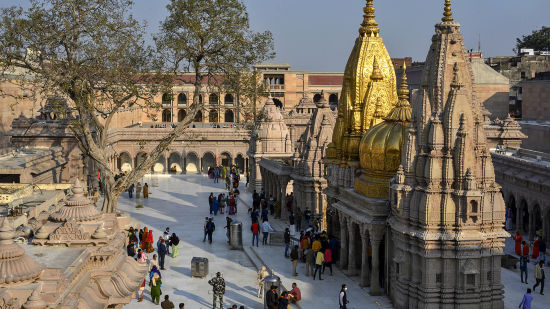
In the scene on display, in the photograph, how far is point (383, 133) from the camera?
23.8m

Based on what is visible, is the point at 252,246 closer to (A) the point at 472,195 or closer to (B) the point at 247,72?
(B) the point at 247,72

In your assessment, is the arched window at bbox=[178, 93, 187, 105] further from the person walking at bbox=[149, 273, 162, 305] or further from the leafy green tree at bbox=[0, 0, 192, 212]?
the person walking at bbox=[149, 273, 162, 305]

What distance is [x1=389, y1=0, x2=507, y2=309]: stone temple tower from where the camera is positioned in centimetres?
2036

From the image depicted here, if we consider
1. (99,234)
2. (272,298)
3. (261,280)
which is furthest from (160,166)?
(99,234)

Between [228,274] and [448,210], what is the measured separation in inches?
341

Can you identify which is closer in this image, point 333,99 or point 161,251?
point 161,251

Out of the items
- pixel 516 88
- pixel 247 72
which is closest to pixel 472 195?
pixel 247 72

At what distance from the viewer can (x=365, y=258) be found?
76.5 feet

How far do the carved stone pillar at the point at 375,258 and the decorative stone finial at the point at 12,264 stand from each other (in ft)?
40.1

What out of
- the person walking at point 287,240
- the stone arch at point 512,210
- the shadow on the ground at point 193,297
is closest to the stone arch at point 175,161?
the stone arch at point 512,210

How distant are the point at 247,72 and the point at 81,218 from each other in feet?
55.1

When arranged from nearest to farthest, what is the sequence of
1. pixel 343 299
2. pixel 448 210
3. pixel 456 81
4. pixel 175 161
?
pixel 448 210 < pixel 456 81 < pixel 343 299 < pixel 175 161

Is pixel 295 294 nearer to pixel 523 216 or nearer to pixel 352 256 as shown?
pixel 352 256

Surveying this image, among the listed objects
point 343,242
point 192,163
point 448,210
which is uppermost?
point 448,210
